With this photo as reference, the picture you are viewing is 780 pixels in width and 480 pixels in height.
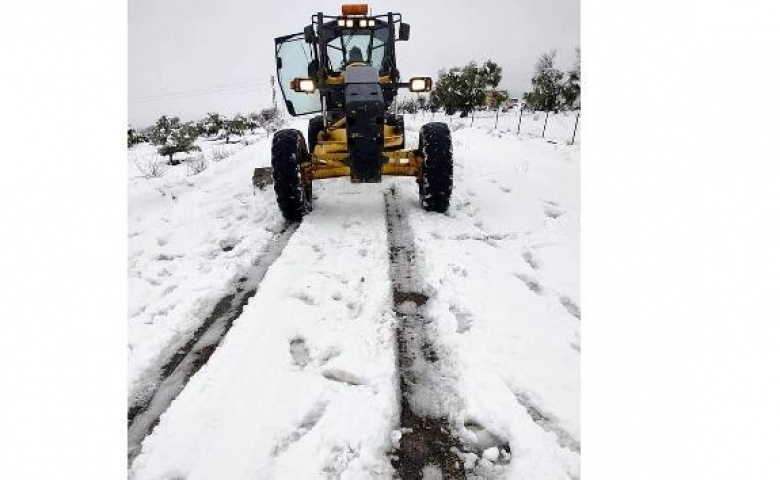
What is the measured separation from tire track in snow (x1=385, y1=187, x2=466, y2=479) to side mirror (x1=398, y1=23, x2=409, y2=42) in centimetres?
340

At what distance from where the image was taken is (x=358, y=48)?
5602 mm

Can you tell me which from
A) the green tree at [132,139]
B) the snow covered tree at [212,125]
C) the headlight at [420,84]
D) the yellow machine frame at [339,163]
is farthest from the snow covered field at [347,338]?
the snow covered tree at [212,125]

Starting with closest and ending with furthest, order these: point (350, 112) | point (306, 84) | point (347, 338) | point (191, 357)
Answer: point (191, 357), point (347, 338), point (306, 84), point (350, 112)

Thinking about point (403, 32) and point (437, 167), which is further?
point (403, 32)

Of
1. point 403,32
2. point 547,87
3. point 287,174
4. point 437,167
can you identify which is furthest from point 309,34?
point 547,87

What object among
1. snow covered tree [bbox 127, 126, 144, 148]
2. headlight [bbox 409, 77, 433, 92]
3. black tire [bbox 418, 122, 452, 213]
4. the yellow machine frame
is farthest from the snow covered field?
snow covered tree [bbox 127, 126, 144, 148]

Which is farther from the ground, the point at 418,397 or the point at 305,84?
the point at 305,84

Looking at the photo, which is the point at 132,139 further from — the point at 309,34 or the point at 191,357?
the point at 191,357

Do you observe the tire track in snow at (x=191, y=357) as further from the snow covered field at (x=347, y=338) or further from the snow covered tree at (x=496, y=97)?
the snow covered tree at (x=496, y=97)

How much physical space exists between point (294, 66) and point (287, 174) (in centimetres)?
161

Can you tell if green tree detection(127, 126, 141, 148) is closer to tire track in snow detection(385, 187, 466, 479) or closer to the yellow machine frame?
the yellow machine frame
